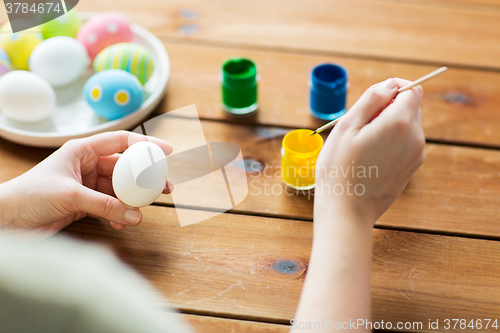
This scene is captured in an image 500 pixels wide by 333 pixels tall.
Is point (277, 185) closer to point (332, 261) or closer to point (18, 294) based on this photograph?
point (332, 261)

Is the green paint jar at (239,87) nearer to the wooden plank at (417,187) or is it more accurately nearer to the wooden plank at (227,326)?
the wooden plank at (417,187)

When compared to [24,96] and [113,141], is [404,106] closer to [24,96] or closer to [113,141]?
[113,141]

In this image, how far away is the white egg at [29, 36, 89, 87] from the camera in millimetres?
1130

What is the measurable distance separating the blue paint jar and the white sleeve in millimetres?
568

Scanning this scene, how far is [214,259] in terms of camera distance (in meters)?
0.85

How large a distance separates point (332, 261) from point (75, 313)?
357 mm

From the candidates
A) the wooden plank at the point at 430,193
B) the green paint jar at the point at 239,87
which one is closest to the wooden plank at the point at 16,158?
the wooden plank at the point at 430,193

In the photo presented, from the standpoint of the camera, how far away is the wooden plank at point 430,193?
2.99 feet

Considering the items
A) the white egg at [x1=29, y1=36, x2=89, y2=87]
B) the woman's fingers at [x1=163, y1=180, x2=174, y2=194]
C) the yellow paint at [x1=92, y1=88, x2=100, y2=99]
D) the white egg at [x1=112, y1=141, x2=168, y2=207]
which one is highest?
the white egg at [x1=29, y1=36, x2=89, y2=87]

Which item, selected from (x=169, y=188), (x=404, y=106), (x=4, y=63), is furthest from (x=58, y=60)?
(x=404, y=106)

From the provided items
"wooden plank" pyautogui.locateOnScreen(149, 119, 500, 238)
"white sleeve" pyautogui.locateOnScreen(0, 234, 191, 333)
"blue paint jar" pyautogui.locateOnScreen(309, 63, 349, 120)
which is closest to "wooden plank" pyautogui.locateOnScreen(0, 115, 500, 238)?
"wooden plank" pyautogui.locateOnScreen(149, 119, 500, 238)

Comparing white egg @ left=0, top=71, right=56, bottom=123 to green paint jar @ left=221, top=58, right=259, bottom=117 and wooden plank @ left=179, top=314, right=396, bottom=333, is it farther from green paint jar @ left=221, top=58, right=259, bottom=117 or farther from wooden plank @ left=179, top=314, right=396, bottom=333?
wooden plank @ left=179, top=314, right=396, bottom=333

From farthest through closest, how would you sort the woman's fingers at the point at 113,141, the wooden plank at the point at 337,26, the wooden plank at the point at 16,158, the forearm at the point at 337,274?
1. the wooden plank at the point at 337,26
2. the wooden plank at the point at 16,158
3. the woman's fingers at the point at 113,141
4. the forearm at the point at 337,274

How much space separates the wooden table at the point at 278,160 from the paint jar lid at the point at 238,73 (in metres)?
0.08
